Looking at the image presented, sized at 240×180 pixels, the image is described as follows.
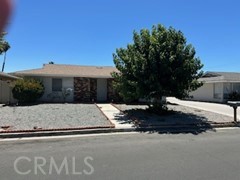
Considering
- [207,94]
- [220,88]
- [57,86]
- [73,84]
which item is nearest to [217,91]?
[220,88]

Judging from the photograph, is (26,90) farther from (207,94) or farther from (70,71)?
(207,94)

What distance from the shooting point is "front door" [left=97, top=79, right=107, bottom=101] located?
27781 mm

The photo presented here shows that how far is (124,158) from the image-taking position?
26.7 feet

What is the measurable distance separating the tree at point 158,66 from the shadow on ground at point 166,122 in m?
1.15

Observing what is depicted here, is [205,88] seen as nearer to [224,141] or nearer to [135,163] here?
[224,141]

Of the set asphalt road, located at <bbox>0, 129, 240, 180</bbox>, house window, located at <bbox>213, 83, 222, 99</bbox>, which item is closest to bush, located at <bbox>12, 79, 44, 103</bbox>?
asphalt road, located at <bbox>0, 129, 240, 180</bbox>

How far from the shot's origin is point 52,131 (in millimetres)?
12633

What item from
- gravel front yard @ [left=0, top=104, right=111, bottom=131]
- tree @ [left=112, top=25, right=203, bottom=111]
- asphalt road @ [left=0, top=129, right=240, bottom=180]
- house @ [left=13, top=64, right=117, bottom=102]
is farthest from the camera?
house @ [left=13, top=64, right=117, bottom=102]

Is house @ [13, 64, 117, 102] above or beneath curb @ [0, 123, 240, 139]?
above

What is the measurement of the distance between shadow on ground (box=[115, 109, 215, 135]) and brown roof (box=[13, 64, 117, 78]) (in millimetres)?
9377

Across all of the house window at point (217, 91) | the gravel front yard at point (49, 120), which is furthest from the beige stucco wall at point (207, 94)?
the gravel front yard at point (49, 120)

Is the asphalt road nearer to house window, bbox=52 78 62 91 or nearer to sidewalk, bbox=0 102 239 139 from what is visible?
sidewalk, bbox=0 102 239 139

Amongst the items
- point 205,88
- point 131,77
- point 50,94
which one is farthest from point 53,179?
point 205,88

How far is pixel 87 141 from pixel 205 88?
87.9 ft
